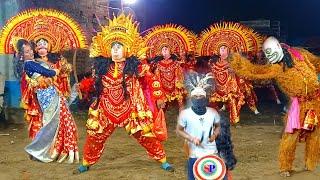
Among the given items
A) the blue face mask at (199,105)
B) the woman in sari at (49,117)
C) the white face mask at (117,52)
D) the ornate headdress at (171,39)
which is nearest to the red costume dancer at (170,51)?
the ornate headdress at (171,39)

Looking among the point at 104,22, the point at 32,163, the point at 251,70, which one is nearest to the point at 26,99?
the point at 32,163

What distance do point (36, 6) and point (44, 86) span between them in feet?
21.1

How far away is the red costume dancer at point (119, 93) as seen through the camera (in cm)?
661

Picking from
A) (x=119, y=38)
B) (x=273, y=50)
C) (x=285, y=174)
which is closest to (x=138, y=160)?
(x=119, y=38)

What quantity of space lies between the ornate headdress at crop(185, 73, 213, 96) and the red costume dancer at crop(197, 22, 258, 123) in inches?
205

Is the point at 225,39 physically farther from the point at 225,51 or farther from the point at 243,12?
the point at 243,12

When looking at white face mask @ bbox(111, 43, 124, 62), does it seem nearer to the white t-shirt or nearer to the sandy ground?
the sandy ground

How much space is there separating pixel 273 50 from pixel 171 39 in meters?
4.67

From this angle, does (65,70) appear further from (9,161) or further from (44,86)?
(9,161)

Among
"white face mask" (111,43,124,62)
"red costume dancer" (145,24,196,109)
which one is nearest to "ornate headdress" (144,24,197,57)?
"red costume dancer" (145,24,196,109)

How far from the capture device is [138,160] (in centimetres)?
782

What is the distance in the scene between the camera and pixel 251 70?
6.38 metres

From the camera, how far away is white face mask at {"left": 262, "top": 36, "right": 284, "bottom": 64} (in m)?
6.32

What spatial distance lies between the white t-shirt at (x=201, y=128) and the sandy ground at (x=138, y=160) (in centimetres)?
200
